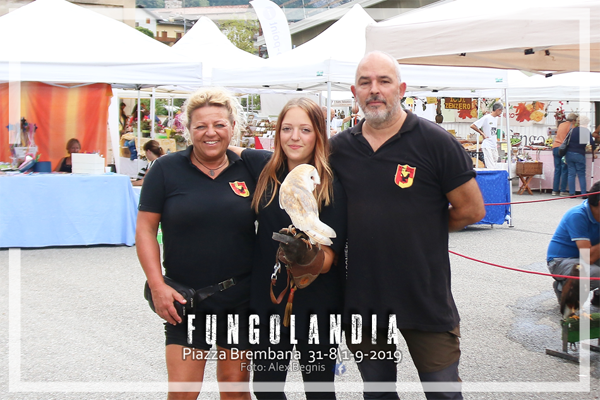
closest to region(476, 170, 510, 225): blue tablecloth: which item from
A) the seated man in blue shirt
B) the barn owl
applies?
the seated man in blue shirt

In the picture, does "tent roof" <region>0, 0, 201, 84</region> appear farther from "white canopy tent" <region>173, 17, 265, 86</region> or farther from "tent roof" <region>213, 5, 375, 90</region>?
"white canopy tent" <region>173, 17, 265, 86</region>

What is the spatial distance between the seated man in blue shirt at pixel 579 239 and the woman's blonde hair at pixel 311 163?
9.62 ft

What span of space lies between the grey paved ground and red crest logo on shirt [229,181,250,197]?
5.38ft

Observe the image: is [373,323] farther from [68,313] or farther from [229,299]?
[68,313]

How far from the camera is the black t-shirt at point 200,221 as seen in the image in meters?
2.36

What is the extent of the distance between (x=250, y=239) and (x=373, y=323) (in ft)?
2.16

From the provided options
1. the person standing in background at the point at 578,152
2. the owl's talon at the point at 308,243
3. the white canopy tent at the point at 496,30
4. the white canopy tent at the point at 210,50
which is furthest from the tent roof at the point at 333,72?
the owl's talon at the point at 308,243

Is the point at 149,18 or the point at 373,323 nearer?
the point at 373,323

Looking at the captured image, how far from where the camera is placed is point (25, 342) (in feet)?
14.1

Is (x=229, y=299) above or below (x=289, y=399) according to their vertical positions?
above

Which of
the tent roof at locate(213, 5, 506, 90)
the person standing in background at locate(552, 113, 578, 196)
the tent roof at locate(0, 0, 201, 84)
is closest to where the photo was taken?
the tent roof at locate(0, 0, 201, 84)

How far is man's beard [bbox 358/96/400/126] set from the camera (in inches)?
91.7

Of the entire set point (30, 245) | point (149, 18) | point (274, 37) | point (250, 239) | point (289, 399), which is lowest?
point (289, 399)

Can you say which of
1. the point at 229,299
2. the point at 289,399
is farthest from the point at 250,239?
the point at 289,399
